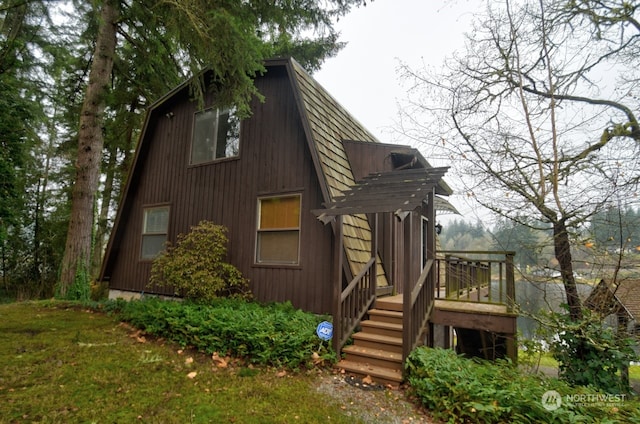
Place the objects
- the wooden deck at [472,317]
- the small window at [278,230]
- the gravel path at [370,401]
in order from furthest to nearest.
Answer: the small window at [278,230] < the wooden deck at [472,317] < the gravel path at [370,401]

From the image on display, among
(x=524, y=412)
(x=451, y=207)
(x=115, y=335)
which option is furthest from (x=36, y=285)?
(x=524, y=412)

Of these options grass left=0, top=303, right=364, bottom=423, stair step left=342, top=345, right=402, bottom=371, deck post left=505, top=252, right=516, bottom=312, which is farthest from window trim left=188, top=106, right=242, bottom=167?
deck post left=505, top=252, right=516, bottom=312

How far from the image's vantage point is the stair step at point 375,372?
376 cm

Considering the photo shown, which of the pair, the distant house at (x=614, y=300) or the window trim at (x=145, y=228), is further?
the window trim at (x=145, y=228)

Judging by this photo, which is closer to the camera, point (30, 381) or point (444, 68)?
point (30, 381)

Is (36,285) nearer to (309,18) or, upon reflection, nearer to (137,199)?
(137,199)

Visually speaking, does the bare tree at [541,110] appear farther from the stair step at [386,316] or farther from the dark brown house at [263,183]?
the stair step at [386,316]

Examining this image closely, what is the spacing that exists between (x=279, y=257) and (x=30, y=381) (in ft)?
11.7

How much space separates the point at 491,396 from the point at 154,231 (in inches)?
294

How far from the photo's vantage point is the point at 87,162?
7598mm

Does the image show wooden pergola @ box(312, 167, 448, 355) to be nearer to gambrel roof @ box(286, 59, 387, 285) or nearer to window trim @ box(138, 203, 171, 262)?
gambrel roof @ box(286, 59, 387, 285)

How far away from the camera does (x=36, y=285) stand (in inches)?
498

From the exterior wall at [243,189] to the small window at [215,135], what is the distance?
0.65 ft

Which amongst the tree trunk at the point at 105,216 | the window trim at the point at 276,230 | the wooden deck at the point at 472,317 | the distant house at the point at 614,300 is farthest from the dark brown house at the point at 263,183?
the tree trunk at the point at 105,216
